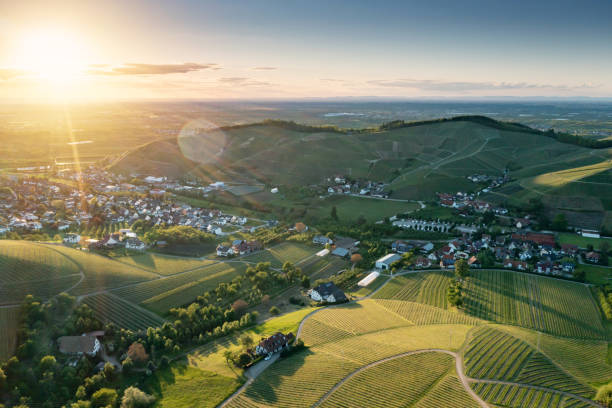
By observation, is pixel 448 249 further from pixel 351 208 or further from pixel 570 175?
pixel 570 175

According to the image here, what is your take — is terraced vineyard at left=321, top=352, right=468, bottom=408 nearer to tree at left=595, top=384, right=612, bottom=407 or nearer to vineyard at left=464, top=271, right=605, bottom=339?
→ tree at left=595, top=384, right=612, bottom=407

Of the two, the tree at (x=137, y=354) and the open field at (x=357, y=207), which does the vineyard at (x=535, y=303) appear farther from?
the tree at (x=137, y=354)

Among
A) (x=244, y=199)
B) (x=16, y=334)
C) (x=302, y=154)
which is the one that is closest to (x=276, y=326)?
(x=16, y=334)

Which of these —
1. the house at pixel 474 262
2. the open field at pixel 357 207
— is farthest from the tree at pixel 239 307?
the open field at pixel 357 207

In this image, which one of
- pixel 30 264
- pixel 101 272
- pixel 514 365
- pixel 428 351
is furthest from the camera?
pixel 101 272

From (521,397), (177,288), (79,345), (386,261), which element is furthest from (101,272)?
(521,397)

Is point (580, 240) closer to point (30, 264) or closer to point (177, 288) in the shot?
point (177, 288)

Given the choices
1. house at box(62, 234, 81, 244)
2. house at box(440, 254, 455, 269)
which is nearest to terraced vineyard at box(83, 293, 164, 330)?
house at box(62, 234, 81, 244)
